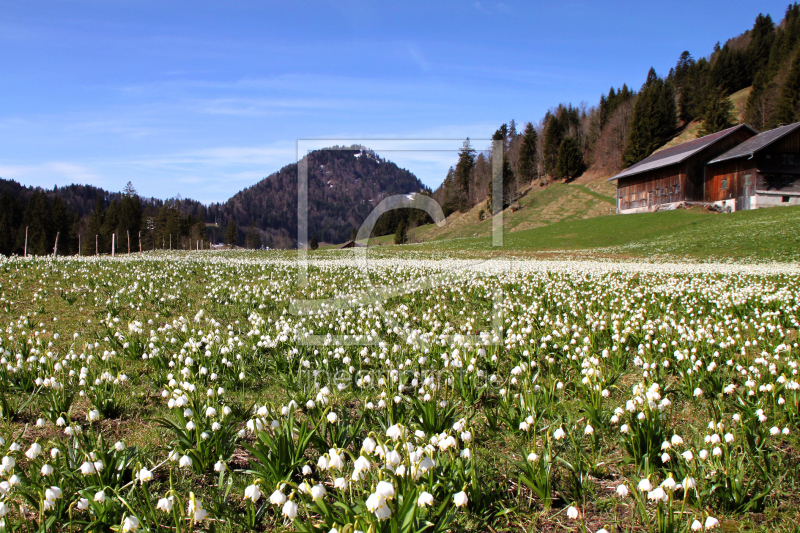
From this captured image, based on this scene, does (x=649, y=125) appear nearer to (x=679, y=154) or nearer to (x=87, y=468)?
(x=679, y=154)

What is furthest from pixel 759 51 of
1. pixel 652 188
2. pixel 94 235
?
pixel 94 235

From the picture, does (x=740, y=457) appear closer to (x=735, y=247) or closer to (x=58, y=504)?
Result: (x=58, y=504)

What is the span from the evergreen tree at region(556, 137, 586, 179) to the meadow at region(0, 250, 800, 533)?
320 feet

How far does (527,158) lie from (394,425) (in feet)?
375

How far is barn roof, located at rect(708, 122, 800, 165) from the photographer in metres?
50.3

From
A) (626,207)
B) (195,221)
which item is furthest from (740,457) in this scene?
(195,221)

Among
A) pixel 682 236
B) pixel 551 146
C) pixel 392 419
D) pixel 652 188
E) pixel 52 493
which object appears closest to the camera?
pixel 52 493

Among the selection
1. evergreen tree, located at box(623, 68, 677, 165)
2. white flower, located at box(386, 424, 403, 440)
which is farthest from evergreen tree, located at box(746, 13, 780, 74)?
white flower, located at box(386, 424, 403, 440)

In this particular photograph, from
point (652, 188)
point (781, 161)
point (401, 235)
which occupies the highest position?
point (781, 161)

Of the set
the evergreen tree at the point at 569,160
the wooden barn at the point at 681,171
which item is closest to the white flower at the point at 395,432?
the wooden barn at the point at 681,171

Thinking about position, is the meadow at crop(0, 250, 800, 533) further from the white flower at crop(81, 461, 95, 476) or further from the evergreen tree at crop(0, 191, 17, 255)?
the evergreen tree at crop(0, 191, 17, 255)

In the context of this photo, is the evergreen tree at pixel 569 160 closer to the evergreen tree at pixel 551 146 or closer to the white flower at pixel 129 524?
the evergreen tree at pixel 551 146

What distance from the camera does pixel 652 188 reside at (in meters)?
65.0

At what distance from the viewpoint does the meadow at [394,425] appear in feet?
10.7
